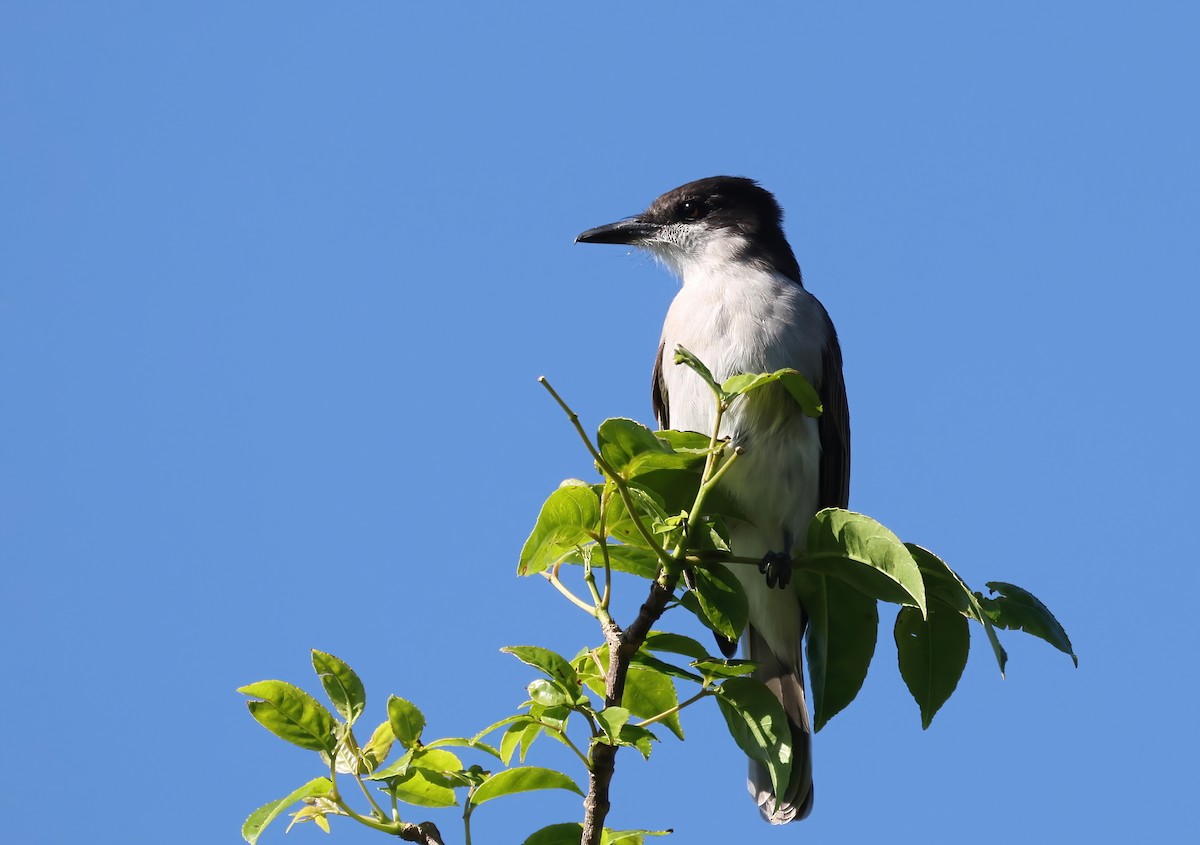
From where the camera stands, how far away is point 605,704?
298 cm

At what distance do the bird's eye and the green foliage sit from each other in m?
3.30

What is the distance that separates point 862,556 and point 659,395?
3124 millimetres

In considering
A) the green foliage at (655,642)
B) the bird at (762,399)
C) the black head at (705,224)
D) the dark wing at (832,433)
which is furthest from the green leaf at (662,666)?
the black head at (705,224)

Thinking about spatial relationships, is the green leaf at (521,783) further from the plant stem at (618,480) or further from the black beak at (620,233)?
the black beak at (620,233)

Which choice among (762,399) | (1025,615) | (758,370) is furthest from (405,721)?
(758,370)

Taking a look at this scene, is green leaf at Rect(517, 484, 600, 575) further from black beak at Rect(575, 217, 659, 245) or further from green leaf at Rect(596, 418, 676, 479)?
black beak at Rect(575, 217, 659, 245)

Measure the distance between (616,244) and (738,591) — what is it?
11.7 ft

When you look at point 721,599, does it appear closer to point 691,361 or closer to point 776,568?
point 691,361

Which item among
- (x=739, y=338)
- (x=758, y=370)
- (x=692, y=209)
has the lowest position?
(x=758, y=370)

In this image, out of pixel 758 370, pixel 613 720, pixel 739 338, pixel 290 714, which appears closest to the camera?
pixel 613 720

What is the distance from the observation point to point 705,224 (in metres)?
6.58

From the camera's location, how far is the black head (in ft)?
21.2

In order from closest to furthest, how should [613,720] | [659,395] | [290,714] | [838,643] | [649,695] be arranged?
[613,720]
[290,714]
[649,695]
[838,643]
[659,395]

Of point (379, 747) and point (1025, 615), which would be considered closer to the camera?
point (379, 747)
